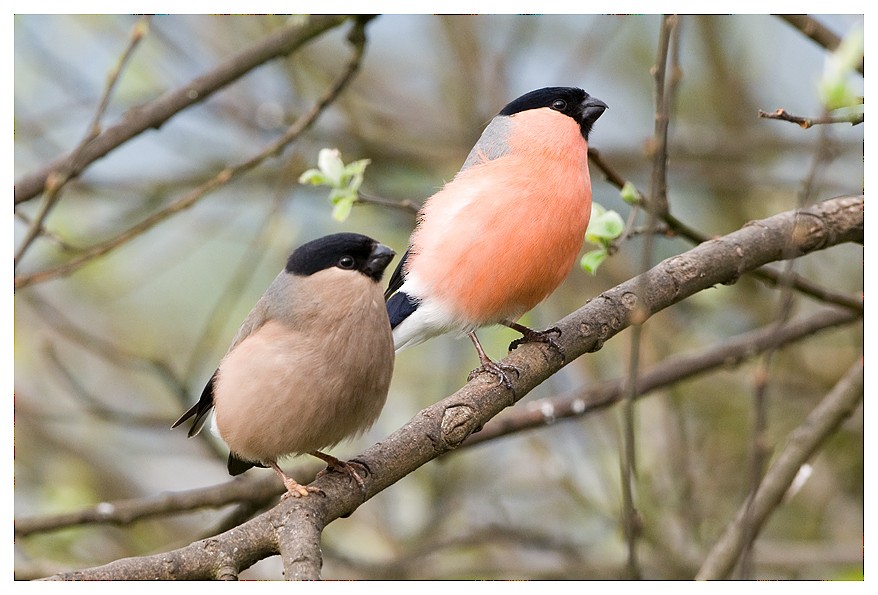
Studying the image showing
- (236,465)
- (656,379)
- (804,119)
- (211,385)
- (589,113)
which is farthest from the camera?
(656,379)

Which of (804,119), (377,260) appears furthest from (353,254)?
(804,119)

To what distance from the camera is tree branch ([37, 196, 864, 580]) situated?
4.53ft

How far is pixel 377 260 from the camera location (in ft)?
5.27

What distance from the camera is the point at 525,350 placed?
1979 millimetres

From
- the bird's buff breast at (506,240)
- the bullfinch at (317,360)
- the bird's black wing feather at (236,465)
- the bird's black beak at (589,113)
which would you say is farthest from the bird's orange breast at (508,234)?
the bird's black wing feather at (236,465)

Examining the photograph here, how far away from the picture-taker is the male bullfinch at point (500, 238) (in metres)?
1.81

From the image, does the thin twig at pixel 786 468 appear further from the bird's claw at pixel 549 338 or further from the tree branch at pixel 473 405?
the bird's claw at pixel 549 338

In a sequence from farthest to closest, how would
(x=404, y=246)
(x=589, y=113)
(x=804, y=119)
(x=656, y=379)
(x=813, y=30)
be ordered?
→ (x=404, y=246) → (x=656, y=379) → (x=813, y=30) → (x=589, y=113) → (x=804, y=119)

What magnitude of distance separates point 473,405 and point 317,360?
0.29 m

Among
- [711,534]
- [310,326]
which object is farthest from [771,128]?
[310,326]

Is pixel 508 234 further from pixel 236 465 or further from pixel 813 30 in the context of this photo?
pixel 813 30

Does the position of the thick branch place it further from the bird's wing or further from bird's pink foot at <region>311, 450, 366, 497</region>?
bird's pink foot at <region>311, 450, 366, 497</region>

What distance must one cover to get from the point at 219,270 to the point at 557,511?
6.04ft

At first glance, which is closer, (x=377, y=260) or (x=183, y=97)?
(x=377, y=260)
